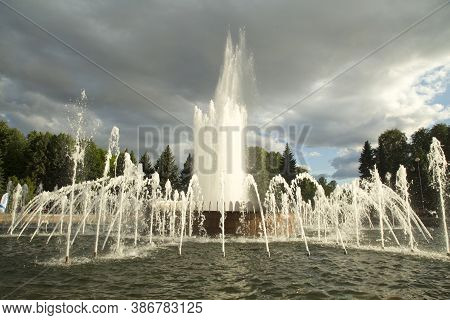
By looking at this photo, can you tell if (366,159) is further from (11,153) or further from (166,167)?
(11,153)

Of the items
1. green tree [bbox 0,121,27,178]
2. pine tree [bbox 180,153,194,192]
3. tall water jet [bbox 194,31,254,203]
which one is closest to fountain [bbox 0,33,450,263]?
tall water jet [bbox 194,31,254,203]

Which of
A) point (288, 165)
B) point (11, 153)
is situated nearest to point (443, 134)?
point (288, 165)

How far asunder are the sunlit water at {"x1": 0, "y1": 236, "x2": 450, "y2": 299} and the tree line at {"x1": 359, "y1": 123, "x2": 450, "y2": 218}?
42.7 metres

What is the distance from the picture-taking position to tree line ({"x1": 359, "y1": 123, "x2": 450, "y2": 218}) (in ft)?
176

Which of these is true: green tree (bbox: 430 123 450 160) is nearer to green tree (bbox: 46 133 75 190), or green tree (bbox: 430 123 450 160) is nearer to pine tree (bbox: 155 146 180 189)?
pine tree (bbox: 155 146 180 189)

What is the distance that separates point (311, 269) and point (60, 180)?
2175 inches

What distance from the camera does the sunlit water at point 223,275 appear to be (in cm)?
823

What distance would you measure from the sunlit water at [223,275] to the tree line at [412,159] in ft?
140

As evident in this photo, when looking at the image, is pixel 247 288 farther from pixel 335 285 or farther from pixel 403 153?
pixel 403 153

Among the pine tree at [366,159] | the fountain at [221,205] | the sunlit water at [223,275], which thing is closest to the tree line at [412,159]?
the pine tree at [366,159]

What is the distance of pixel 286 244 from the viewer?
674 inches

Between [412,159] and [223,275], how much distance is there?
57.1 meters

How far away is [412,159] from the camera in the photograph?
57.8m

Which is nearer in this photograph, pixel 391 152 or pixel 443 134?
pixel 443 134
